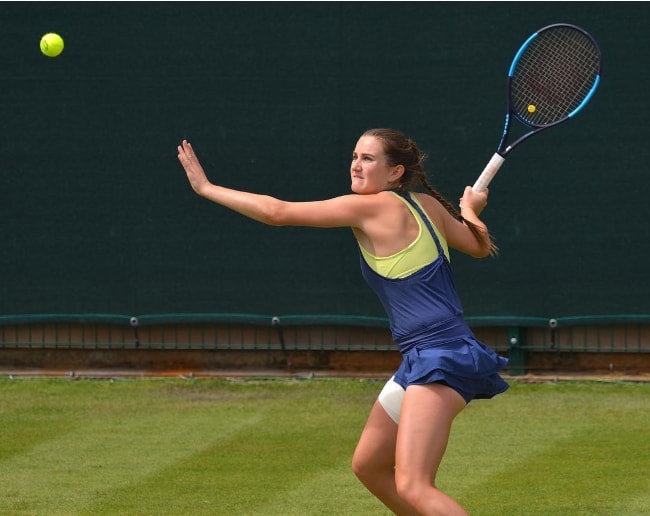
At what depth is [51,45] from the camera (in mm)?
9992

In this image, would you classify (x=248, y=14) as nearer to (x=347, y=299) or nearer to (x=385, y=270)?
(x=347, y=299)

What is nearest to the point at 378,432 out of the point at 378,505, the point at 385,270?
the point at 385,270

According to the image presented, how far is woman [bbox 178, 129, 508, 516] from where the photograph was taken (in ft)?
16.3

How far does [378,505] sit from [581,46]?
275cm

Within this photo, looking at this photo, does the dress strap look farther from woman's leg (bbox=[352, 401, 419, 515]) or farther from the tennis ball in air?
the tennis ball in air

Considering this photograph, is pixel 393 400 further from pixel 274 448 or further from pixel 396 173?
pixel 274 448

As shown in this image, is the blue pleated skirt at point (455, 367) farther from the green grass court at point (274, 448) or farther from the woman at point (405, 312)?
the green grass court at point (274, 448)

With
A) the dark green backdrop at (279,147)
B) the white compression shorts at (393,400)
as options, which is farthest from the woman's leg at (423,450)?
the dark green backdrop at (279,147)

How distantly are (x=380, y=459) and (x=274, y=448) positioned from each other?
2942mm

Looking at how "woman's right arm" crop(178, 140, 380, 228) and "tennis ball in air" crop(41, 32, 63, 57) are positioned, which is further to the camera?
"tennis ball in air" crop(41, 32, 63, 57)

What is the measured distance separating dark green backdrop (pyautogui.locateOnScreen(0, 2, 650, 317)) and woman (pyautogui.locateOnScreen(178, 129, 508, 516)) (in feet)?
15.5

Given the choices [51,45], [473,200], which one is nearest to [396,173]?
[473,200]

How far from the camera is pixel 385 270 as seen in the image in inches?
204

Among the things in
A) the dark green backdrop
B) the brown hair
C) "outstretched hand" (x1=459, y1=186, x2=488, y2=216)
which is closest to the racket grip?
"outstretched hand" (x1=459, y1=186, x2=488, y2=216)
